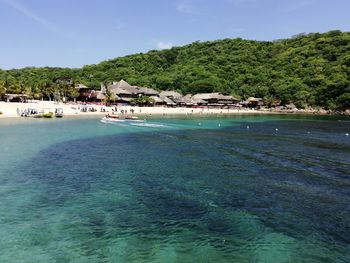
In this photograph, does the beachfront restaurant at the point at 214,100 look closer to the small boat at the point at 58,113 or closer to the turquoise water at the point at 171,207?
the small boat at the point at 58,113

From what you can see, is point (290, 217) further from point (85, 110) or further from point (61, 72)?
point (61, 72)

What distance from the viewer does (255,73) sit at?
542 ft

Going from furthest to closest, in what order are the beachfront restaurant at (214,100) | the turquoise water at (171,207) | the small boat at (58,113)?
the beachfront restaurant at (214,100), the small boat at (58,113), the turquoise water at (171,207)

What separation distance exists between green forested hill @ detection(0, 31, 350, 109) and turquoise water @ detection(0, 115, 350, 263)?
343 ft

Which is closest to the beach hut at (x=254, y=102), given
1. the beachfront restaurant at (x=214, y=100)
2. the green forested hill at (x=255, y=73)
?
the green forested hill at (x=255, y=73)

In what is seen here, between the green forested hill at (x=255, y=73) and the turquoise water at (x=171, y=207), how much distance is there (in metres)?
104

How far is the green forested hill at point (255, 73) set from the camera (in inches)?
5290

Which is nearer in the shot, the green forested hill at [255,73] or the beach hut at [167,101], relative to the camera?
the beach hut at [167,101]

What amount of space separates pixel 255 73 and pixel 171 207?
158 metres

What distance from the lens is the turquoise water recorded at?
10.8m

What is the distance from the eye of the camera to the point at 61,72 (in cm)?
16012

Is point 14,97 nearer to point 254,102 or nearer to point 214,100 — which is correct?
point 214,100

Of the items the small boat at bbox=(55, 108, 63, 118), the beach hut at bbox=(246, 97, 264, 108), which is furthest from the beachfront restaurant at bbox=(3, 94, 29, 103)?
the beach hut at bbox=(246, 97, 264, 108)

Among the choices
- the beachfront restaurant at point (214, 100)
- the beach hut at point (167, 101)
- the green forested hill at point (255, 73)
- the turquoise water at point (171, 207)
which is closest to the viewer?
the turquoise water at point (171, 207)
